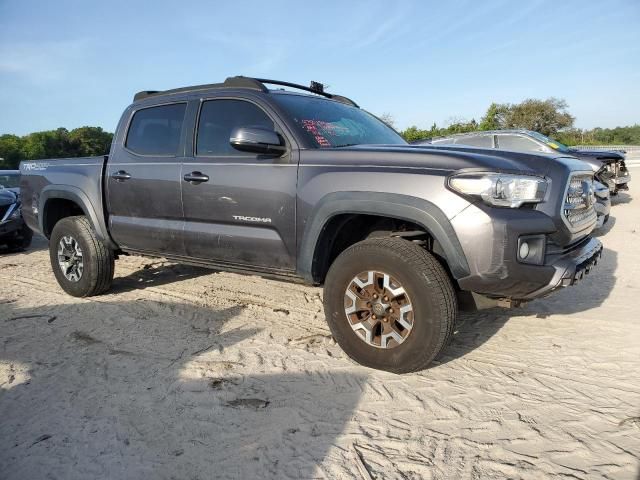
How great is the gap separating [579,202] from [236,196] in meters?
2.38

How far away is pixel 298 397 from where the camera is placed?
2.76m

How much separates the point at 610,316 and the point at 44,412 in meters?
4.25

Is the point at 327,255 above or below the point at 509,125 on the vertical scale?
below

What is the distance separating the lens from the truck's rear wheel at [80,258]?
4.67 metres

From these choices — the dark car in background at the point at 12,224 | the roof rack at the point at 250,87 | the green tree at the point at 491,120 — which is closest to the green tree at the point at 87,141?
the green tree at the point at 491,120

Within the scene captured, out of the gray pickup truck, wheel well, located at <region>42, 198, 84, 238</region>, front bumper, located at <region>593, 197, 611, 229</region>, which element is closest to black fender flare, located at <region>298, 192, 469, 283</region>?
the gray pickup truck

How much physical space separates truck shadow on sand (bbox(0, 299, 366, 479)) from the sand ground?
0.01m

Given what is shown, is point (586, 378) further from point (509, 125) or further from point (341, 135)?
point (509, 125)

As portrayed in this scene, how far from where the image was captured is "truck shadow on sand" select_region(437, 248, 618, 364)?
11.5 feet

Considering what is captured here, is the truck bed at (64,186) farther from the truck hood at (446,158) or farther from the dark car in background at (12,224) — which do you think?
the dark car in background at (12,224)

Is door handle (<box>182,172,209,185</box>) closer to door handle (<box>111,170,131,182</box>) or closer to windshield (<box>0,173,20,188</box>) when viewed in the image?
door handle (<box>111,170,131,182</box>)

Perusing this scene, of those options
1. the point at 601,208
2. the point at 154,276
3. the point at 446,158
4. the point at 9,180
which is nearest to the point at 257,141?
the point at 446,158

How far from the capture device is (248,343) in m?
3.56

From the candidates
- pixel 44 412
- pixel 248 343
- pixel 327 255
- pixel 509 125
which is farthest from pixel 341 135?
pixel 509 125
